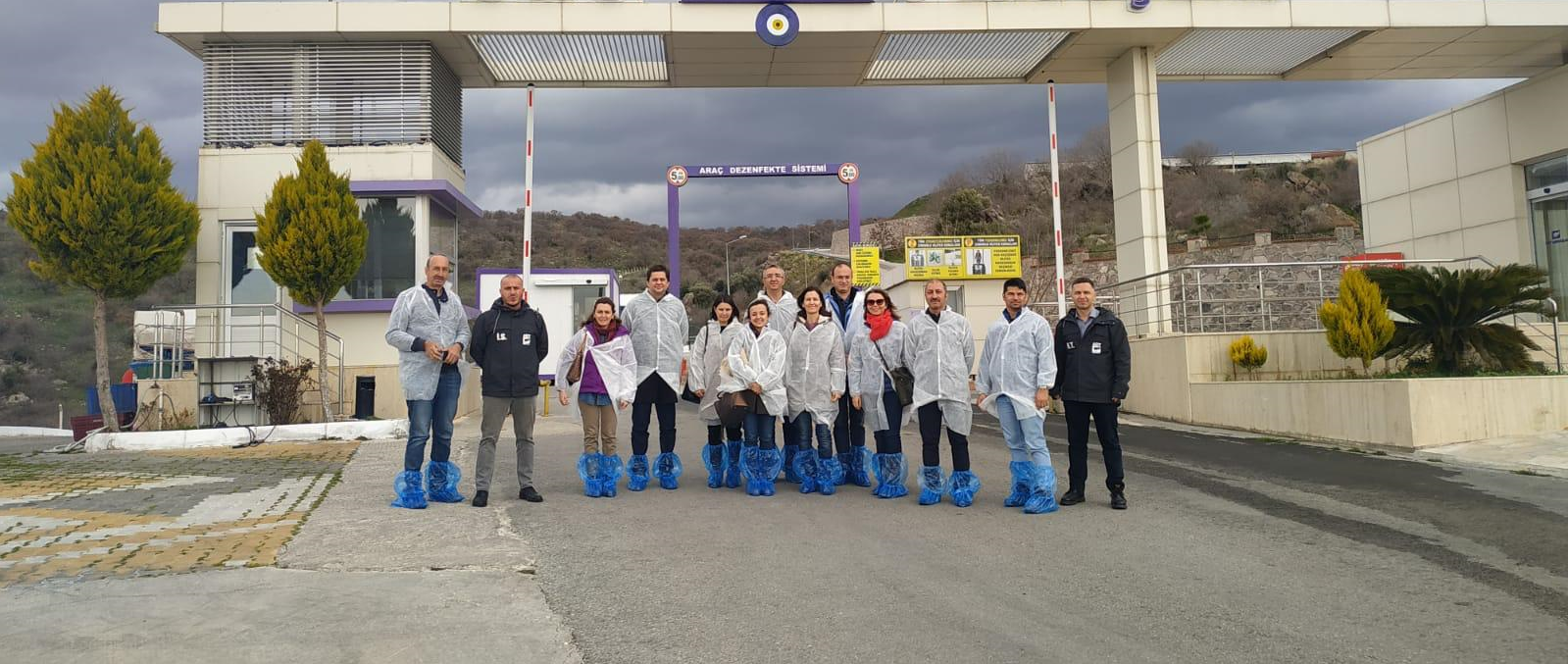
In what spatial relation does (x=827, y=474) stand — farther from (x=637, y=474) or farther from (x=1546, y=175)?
(x=1546, y=175)

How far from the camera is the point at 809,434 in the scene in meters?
7.79

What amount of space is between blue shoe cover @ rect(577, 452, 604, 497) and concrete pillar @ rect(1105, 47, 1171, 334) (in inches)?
446

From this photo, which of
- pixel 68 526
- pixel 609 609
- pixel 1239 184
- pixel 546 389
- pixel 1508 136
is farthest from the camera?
pixel 1239 184

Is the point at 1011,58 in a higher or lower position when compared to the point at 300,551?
higher

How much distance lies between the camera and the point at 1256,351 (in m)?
Answer: 13.2

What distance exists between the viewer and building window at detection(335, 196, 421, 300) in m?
16.3

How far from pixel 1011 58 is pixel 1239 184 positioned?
53491 millimetres

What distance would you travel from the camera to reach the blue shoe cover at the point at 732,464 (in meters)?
7.96

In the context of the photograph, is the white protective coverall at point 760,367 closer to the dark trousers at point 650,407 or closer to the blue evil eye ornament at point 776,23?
the dark trousers at point 650,407

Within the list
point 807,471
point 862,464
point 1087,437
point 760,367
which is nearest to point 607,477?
point 760,367

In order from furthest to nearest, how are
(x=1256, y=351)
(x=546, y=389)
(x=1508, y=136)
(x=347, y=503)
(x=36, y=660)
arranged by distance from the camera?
(x=546, y=389) → (x=1508, y=136) → (x=1256, y=351) → (x=347, y=503) → (x=36, y=660)

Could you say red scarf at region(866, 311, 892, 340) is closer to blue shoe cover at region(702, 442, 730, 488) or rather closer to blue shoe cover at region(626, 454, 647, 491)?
blue shoe cover at region(702, 442, 730, 488)

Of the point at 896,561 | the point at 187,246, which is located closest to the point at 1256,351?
the point at 896,561

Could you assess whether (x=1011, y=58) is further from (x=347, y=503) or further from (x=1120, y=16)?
(x=347, y=503)
